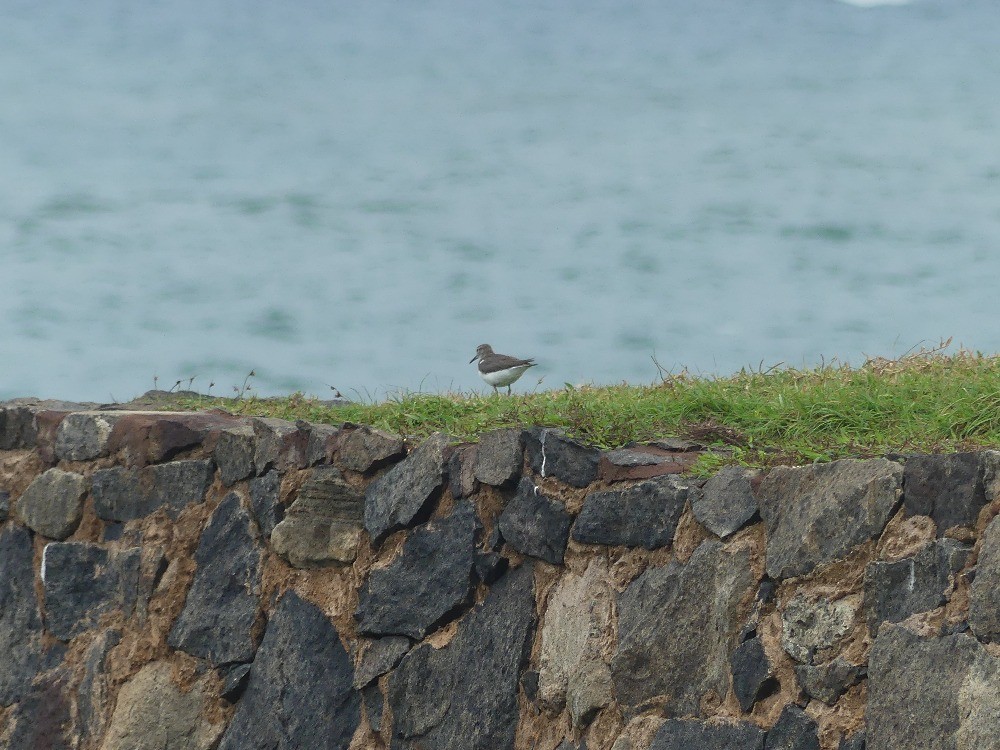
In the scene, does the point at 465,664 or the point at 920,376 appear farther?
the point at 920,376

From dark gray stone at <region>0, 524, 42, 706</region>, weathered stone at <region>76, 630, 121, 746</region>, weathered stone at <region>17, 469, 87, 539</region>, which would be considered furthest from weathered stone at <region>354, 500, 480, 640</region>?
dark gray stone at <region>0, 524, 42, 706</region>

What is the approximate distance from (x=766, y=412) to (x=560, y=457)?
3.79 feet

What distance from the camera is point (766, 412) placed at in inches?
253

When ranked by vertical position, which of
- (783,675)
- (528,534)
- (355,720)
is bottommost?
(355,720)

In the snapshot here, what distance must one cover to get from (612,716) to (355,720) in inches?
60.5

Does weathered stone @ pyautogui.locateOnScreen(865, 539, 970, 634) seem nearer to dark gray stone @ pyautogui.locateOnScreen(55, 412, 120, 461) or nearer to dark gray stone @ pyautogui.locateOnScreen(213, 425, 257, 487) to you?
dark gray stone @ pyautogui.locateOnScreen(213, 425, 257, 487)

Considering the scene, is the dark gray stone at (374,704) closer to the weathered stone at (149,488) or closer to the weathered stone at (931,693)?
the weathered stone at (149,488)

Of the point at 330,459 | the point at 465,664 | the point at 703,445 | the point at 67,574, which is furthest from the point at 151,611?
the point at 703,445

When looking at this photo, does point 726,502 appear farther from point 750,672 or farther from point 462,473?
point 462,473

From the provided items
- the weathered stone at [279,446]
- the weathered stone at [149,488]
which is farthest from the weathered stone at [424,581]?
the weathered stone at [149,488]

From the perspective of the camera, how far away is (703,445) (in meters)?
6.00

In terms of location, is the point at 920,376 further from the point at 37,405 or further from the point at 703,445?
the point at 37,405

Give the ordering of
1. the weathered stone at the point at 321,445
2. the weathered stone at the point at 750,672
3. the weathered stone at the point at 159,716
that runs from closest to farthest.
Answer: the weathered stone at the point at 750,672 → the weathered stone at the point at 321,445 → the weathered stone at the point at 159,716

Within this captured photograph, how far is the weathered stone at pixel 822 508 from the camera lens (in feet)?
A: 15.7
